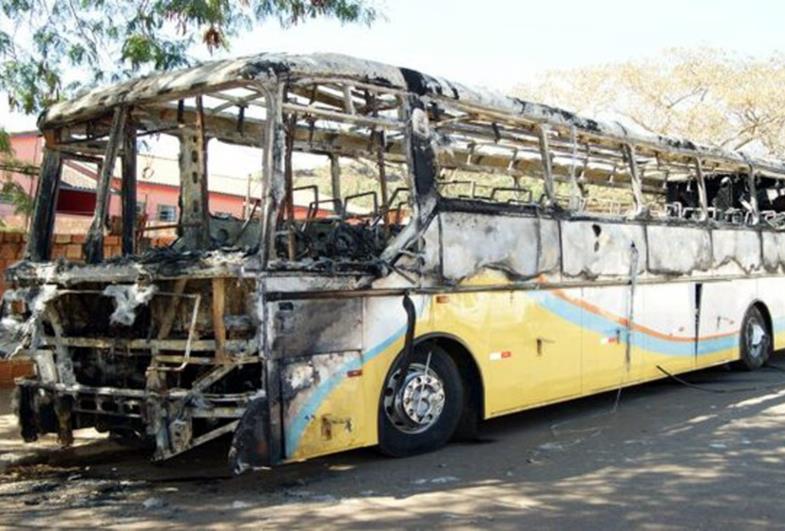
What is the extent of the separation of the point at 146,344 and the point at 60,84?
18.1 feet

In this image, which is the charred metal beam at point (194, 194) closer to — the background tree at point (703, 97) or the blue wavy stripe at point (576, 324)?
the blue wavy stripe at point (576, 324)

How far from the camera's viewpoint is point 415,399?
22.1 ft

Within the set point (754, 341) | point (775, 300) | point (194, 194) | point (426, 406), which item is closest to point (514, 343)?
point (426, 406)

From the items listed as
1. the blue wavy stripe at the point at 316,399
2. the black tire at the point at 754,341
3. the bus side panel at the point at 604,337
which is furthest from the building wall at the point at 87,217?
the black tire at the point at 754,341

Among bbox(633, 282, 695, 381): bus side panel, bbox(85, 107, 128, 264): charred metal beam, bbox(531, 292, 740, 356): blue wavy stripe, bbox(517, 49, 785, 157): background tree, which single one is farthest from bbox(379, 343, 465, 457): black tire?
bbox(517, 49, 785, 157): background tree

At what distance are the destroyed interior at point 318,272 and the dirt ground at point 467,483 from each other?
1.10ft

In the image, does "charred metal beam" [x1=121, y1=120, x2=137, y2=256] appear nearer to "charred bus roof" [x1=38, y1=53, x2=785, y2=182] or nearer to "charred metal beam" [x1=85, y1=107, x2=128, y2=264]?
"charred metal beam" [x1=85, y1=107, x2=128, y2=264]

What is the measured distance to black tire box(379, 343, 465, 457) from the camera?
21.6 ft

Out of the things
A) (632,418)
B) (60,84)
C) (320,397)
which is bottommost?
(632,418)

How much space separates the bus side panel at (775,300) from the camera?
11945 mm

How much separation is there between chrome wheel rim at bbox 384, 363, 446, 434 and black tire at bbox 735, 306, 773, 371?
620cm

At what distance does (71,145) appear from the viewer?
734 centimetres

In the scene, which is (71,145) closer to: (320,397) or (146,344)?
(146,344)

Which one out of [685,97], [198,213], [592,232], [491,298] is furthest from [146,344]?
[685,97]
